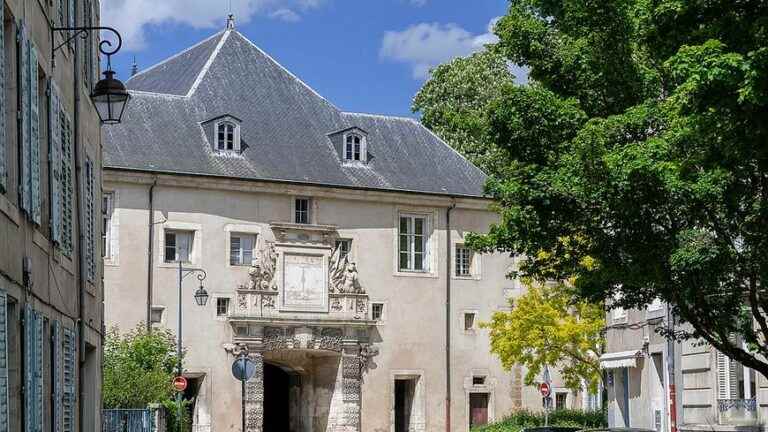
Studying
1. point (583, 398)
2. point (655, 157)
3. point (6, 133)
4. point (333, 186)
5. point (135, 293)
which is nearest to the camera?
point (6, 133)

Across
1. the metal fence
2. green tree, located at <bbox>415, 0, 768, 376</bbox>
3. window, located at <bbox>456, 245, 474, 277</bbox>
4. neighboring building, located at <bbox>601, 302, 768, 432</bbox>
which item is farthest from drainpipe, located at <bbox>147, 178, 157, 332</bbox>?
green tree, located at <bbox>415, 0, 768, 376</bbox>

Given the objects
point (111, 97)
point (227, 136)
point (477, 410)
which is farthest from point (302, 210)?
point (111, 97)

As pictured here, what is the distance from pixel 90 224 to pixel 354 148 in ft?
98.8

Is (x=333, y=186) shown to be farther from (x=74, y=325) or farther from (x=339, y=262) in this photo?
(x=74, y=325)

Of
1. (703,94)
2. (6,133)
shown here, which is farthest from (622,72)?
(6,133)

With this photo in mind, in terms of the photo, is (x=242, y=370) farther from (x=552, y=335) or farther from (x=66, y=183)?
(x=66, y=183)

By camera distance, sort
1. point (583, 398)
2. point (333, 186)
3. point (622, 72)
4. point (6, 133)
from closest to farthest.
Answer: point (6, 133), point (622, 72), point (333, 186), point (583, 398)

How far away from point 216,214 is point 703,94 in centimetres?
3295

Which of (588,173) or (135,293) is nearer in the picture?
(588,173)

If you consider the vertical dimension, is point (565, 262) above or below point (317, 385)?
above

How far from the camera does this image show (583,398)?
4953 cm

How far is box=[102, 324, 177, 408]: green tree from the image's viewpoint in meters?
29.8

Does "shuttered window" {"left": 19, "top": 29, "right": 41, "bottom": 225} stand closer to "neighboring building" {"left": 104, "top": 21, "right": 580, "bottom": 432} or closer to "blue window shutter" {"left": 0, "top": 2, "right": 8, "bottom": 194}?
"blue window shutter" {"left": 0, "top": 2, "right": 8, "bottom": 194}

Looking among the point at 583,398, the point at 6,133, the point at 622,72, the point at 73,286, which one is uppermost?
the point at 622,72
